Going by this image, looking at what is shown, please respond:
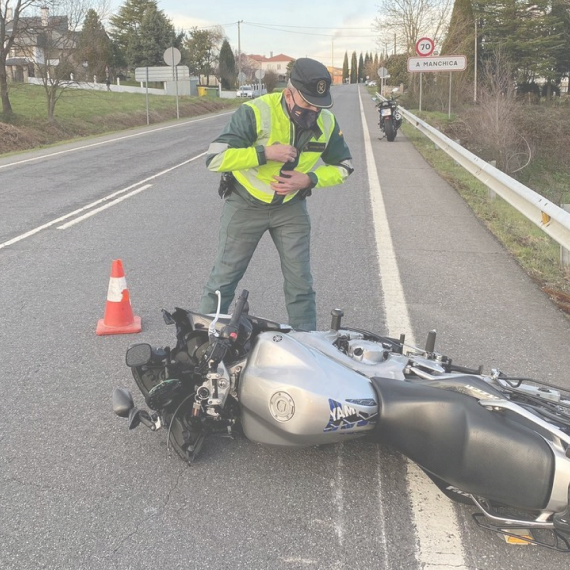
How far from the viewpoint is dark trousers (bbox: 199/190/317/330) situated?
12.8ft

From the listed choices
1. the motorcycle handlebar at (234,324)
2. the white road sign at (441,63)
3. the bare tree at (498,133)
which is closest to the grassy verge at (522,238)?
the motorcycle handlebar at (234,324)

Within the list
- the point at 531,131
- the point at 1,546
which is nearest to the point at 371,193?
the point at 1,546

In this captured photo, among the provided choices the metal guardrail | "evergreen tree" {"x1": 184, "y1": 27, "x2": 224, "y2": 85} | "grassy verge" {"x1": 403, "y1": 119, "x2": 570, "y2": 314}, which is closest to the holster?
the metal guardrail

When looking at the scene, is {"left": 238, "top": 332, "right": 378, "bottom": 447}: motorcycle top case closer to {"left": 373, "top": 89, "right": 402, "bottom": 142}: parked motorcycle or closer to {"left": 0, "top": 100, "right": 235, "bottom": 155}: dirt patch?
{"left": 373, "top": 89, "right": 402, "bottom": 142}: parked motorcycle

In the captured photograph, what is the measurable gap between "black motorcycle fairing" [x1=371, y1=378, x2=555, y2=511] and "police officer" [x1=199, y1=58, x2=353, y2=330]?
1.47m

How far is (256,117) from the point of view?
141 inches

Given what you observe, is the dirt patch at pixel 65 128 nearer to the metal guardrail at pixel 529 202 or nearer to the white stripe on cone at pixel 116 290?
the metal guardrail at pixel 529 202

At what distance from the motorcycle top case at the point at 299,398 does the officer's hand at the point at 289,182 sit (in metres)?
1.15

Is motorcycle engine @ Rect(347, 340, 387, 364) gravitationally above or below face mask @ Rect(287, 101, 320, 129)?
below

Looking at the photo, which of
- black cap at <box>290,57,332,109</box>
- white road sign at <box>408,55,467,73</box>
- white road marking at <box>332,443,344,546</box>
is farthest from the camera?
white road sign at <box>408,55,467,73</box>

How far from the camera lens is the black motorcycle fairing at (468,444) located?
238 centimetres

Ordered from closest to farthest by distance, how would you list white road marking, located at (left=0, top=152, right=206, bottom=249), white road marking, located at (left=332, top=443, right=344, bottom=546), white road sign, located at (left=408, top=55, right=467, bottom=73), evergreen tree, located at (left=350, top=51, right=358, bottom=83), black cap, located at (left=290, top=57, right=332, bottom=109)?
1. white road marking, located at (left=332, top=443, right=344, bottom=546)
2. black cap, located at (left=290, top=57, right=332, bottom=109)
3. white road marking, located at (left=0, top=152, right=206, bottom=249)
4. white road sign, located at (left=408, top=55, right=467, bottom=73)
5. evergreen tree, located at (left=350, top=51, right=358, bottom=83)

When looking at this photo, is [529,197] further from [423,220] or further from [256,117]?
[256,117]

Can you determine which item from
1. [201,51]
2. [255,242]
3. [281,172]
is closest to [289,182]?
[281,172]
